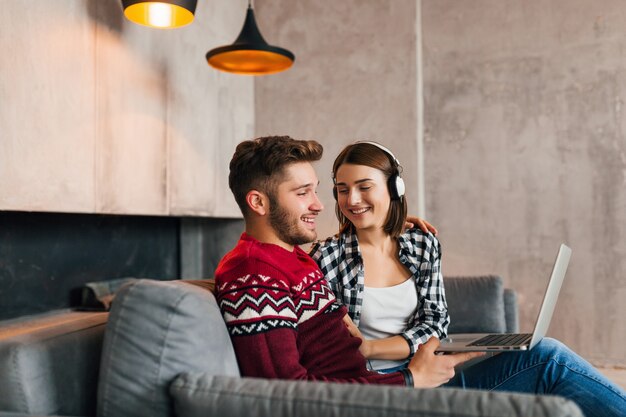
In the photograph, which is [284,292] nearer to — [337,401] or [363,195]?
[337,401]

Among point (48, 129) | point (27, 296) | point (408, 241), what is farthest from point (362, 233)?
point (27, 296)

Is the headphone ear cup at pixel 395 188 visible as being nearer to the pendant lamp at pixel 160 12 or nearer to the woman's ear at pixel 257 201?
the woman's ear at pixel 257 201

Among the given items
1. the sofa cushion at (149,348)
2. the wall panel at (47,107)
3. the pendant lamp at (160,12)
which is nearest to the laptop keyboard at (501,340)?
the sofa cushion at (149,348)

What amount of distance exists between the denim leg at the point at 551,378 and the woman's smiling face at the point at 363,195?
1.78ft

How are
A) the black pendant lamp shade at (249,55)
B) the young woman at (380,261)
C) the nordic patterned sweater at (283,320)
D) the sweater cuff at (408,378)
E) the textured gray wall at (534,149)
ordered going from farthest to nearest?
the textured gray wall at (534,149)
the black pendant lamp shade at (249,55)
the young woman at (380,261)
the sweater cuff at (408,378)
the nordic patterned sweater at (283,320)

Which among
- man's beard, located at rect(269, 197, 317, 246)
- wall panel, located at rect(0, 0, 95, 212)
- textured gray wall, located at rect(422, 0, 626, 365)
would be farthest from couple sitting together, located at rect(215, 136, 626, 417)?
textured gray wall, located at rect(422, 0, 626, 365)

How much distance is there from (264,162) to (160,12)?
1562 millimetres

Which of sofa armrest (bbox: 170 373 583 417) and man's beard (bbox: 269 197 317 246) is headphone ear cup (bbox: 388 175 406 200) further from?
sofa armrest (bbox: 170 373 583 417)

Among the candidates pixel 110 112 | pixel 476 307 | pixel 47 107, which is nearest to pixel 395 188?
pixel 476 307

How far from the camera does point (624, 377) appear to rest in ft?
12.4

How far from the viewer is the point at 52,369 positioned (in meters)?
1.26

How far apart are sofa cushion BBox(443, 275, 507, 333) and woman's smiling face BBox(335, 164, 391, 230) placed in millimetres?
854

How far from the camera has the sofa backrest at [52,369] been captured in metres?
1.20

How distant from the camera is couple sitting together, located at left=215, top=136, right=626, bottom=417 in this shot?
1.33 metres
